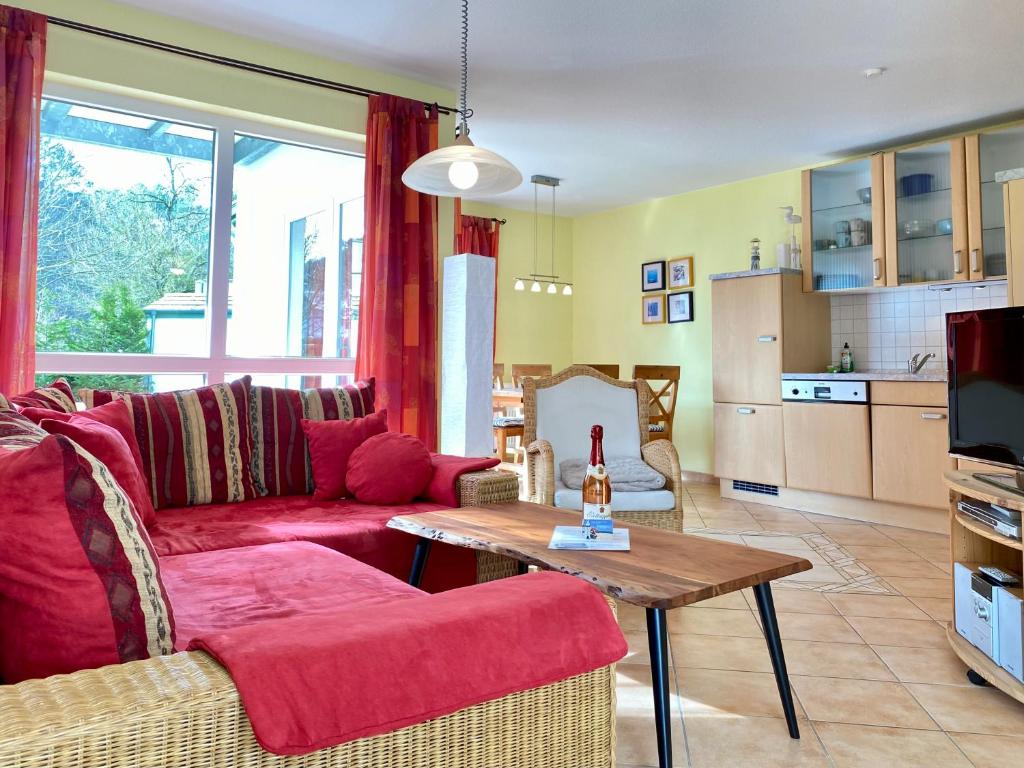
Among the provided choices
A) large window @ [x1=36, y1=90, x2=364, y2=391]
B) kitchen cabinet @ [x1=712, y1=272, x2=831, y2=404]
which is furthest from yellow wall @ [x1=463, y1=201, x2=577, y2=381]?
large window @ [x1=36, y1=90, x2=364, y2=391]

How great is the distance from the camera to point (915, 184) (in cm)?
476

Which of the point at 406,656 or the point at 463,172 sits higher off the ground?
the point at 463,172

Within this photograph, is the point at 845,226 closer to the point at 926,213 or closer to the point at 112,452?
the point at 926,213

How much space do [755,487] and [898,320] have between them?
1.57m

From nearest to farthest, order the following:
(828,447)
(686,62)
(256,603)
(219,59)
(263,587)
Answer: (256,603) → (263,587) → (219,59) → (686,62) → (828,447)

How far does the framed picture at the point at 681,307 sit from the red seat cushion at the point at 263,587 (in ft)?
16.5

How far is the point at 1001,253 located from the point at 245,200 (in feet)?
14.5

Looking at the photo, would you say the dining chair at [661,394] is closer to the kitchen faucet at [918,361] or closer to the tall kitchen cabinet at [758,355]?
the tall kitchen cabinet at [758,355]

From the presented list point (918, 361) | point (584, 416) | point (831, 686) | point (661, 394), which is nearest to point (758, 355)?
point (661, 394)

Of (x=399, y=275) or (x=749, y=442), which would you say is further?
(x=749, y=442)

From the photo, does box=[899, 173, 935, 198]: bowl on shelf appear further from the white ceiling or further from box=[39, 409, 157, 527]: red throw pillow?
box=[39, 409, 157, 527]: red throw pillow

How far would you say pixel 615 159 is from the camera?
18.2ft

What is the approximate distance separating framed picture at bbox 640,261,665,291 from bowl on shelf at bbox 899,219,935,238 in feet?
7.42

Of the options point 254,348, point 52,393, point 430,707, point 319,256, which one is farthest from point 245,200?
point 430,707
